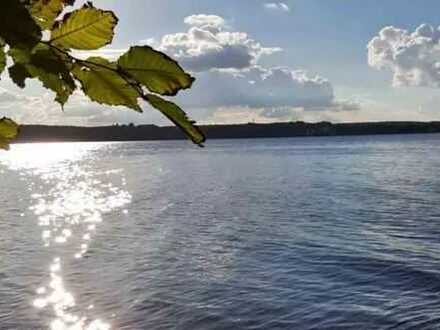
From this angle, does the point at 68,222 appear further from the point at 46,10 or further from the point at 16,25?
the point at 16,25

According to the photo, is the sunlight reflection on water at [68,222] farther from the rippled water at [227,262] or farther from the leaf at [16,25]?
the leaf at [16,25]

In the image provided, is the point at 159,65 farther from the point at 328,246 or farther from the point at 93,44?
the point at 328,246

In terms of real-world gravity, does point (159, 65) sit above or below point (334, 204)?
above

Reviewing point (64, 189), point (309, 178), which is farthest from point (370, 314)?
point (64, 189)

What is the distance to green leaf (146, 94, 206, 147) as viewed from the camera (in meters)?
0.92

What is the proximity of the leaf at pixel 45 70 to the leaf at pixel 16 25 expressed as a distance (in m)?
0.08

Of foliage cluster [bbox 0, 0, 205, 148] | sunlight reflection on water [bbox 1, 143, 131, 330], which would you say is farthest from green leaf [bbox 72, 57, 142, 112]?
sunlight reflection on water [bbox 1, 143, 131, 330]

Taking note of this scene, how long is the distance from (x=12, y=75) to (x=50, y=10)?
144mm

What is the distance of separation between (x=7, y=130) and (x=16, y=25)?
0.42 meters

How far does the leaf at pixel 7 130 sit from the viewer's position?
1.17m

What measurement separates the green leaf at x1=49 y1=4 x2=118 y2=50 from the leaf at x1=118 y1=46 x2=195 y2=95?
0.04m

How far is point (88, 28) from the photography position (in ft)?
2.95

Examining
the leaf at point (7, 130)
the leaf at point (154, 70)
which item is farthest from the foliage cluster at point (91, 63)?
the leaf at point (7, 130)

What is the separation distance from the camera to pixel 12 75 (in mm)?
1007
